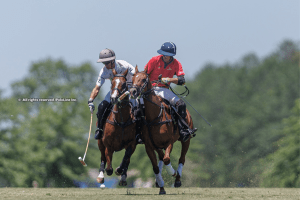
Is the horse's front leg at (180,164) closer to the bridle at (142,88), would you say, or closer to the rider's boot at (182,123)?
the rider's boot at (182,123)

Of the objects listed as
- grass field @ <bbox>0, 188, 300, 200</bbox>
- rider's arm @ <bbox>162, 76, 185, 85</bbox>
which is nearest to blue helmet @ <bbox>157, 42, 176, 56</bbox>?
rider's arm @ <bbox>162, 76, 185, 85</bbox>

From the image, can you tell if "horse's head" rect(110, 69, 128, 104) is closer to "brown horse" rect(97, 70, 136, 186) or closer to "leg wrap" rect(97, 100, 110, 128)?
"brown horse" rect(97, 70, 136, 186)

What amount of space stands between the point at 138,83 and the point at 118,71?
164 cm

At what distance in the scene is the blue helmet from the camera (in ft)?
44.7

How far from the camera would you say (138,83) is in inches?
473

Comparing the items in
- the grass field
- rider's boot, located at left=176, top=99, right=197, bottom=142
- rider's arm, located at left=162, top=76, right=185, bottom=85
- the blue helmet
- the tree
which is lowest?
the tree

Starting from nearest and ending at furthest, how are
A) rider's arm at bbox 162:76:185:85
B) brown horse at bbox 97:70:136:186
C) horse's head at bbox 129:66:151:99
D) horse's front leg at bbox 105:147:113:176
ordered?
horse's head at bbox 129:66:151:99 → brown horse at bbox 97:70:136:186 → horse's front leg at bbox 105:147:113:176 → rider's arm at bbox 162:76:185:85

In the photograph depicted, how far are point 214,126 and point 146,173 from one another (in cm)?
947

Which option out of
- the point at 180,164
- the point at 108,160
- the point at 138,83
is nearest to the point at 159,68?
the point at 138,83

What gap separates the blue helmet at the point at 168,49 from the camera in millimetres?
13625

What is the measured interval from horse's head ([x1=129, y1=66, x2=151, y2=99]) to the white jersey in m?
1.04

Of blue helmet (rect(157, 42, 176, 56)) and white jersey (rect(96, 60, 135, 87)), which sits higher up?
blue helmet (rect(157, 42, 176, 56))

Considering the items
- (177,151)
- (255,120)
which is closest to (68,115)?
(255,120)

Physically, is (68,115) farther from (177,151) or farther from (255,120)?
(177,151)
